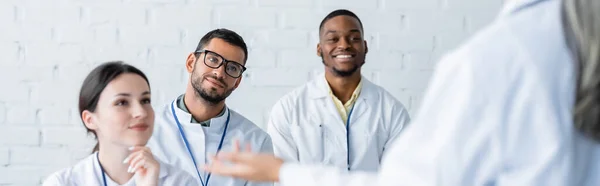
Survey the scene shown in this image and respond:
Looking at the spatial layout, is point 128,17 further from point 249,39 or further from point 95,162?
point 95,162

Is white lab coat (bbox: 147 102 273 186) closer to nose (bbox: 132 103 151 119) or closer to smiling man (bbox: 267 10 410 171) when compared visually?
smiling man (bbox: 267 10 410 171)

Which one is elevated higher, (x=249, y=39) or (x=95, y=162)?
(x=249, y=39)

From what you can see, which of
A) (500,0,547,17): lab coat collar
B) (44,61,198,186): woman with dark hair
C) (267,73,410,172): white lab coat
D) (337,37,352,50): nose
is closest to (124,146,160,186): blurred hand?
(44,61,198,186): woman with dark hair

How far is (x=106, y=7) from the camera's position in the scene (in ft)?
10.1

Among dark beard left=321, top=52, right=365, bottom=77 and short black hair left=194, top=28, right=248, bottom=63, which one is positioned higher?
short black hair left=194, top=28, right=248, bottom=63

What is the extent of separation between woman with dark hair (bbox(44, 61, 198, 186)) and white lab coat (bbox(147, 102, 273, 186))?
1.69ft

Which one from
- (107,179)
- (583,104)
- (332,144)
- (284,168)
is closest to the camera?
(583,104)

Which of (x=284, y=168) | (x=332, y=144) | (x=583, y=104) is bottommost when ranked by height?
(x=332, y=144)

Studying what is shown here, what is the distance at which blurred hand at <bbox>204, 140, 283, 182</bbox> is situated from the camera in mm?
1263

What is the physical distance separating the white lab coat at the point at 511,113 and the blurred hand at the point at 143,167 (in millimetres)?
1068

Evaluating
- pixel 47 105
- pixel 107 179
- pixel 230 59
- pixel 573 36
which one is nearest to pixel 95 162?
pixel 107 179

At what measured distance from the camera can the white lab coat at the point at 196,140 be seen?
2.48 meters

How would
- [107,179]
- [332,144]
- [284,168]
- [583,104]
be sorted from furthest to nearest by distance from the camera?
[332,144]
[107,179]
[284,168]
[583,104]

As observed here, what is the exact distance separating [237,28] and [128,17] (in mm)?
475
